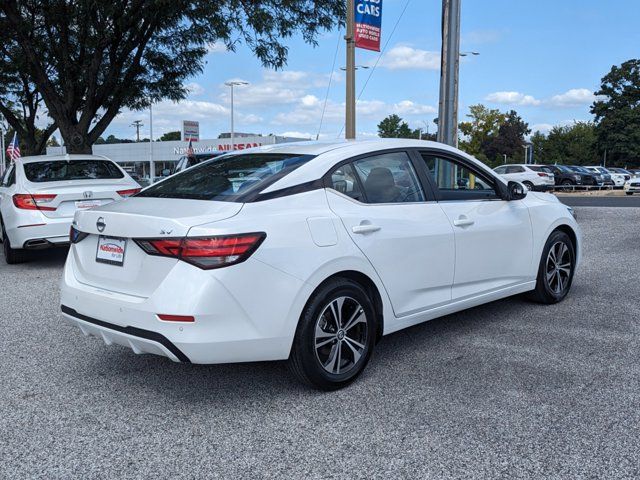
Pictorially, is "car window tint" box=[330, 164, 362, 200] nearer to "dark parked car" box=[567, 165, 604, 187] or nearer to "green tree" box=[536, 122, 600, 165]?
"dark parked car" box=[567, 165, 604, 187]

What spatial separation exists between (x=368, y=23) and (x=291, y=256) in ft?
30.6

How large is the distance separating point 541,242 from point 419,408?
2.63 metres

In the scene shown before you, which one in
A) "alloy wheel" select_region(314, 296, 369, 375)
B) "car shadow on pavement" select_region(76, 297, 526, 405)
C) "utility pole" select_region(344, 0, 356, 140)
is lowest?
"car shadow on pavement" select_region(76, 297, 526, 405)

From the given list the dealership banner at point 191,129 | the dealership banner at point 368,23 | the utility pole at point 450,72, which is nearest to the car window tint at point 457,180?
the utility pole at point 450,72

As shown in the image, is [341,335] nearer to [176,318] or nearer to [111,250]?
[176,318]

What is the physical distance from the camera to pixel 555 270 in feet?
19.2

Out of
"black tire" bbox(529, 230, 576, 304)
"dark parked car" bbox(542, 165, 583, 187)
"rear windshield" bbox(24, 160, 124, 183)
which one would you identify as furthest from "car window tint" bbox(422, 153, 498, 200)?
"dark parked car" bbox(542, 165, 583, 187)

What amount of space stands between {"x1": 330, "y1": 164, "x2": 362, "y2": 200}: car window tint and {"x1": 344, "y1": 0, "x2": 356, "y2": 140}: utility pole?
7.66m

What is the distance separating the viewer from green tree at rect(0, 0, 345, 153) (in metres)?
12.5

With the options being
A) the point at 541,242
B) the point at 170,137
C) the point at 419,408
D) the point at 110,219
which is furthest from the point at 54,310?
the point at 170,137

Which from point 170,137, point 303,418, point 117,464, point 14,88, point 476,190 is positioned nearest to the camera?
point 117,464

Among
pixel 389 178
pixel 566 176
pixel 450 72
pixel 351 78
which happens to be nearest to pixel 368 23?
pixel 351 78

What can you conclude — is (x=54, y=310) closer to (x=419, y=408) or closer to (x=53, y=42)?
(x=419, y=408)

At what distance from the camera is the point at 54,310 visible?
6.00 meters
